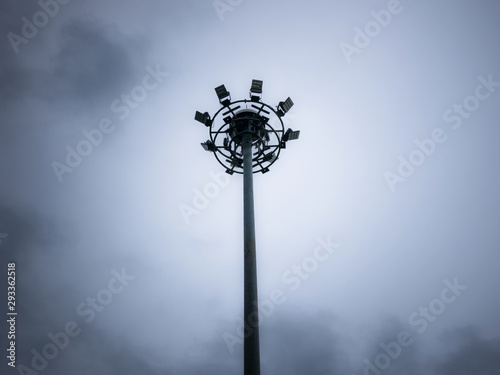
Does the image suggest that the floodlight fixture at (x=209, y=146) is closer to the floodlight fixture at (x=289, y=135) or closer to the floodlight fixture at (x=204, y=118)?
the floodlight fixture at (x=204, y=118)

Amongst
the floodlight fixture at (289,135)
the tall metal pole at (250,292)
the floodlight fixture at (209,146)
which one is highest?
the floodlight fixture at (209,146)

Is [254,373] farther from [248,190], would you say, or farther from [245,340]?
[248,190]

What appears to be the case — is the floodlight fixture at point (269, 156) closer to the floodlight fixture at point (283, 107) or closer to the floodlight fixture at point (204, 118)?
the floodlight fixture at point (283, 107)

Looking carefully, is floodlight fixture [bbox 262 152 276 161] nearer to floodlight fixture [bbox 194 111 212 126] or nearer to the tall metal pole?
floodlight fixture [bbox 194 111 212 126]

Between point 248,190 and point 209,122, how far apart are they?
15.3 ft

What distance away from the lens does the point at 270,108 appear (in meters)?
12.0

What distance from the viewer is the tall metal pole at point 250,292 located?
22.1ft

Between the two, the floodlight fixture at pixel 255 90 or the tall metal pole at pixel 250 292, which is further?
the floodlight fixture at pixel 255 90

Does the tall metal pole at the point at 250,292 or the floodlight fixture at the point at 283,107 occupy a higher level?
the floodlight fixture at the point at 283,107

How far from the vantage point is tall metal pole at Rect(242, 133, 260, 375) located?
6730 millimetres

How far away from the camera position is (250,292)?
24.2 ft

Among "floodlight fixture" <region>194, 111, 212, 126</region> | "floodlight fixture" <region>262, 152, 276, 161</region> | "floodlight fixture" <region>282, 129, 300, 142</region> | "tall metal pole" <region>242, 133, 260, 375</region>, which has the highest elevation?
"floodlight fixture" <region>194, 111, 212, 126</region>

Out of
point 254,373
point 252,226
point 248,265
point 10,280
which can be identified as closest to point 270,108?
point 252,226

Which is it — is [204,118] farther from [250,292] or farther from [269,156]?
[250,292]
